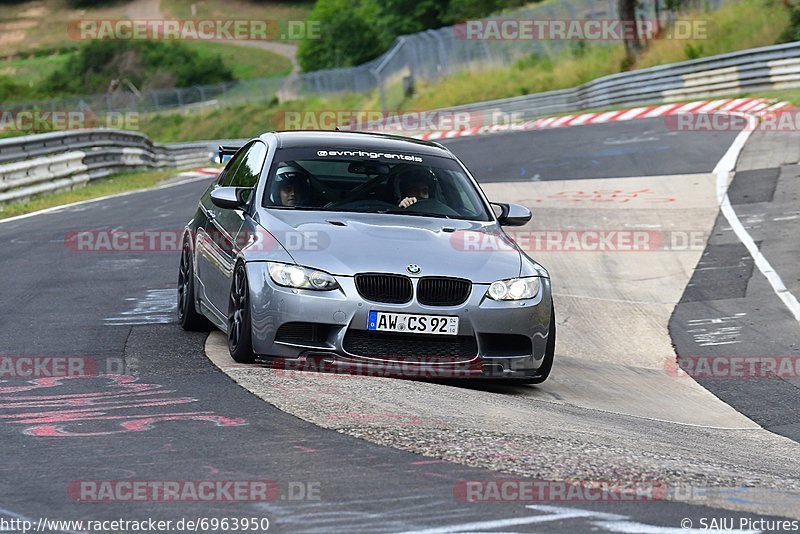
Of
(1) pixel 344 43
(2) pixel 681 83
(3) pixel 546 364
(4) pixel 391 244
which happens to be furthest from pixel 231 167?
(1) pixel 344 43

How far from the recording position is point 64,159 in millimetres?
23672

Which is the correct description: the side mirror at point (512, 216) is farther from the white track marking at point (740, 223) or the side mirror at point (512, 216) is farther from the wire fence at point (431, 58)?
the wire fence at point (431, 58)

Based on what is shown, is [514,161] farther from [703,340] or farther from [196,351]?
[196,351]

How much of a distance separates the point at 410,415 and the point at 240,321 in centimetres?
214

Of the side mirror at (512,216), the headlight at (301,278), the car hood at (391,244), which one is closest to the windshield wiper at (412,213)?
the car hood at (391,244)

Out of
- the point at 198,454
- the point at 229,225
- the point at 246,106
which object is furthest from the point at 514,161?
the point at 246,106

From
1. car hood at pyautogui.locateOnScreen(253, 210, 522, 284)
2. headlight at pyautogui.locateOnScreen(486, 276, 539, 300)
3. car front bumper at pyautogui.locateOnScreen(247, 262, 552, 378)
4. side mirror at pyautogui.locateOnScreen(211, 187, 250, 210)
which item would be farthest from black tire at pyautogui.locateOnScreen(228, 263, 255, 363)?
headlight at pyautogui.locateOnScreen(486, 276, 539, 300)

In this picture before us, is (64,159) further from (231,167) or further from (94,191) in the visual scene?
(231,167)

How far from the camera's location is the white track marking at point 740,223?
12.7m

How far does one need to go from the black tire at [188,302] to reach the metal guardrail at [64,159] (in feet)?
35.3

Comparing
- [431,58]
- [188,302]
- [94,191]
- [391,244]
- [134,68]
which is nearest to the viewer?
[391,244]

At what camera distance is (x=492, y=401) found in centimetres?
737

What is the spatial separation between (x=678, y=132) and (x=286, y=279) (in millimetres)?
19650

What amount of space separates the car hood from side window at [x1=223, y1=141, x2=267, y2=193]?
723 mm
